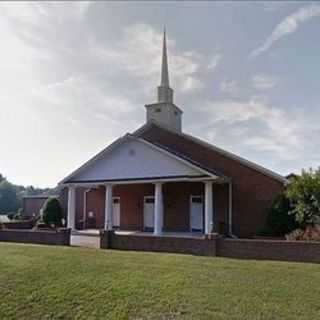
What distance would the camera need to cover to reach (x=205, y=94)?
76.4 ft

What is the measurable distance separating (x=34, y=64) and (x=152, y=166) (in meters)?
12.2

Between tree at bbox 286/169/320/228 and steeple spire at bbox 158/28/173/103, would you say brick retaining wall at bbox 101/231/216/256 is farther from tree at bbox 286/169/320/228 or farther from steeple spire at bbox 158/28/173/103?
steeple spire at bbox 158/28/173/103

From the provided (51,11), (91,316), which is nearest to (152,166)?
A: (91,316)

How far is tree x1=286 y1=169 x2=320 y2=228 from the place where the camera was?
56.9 feet

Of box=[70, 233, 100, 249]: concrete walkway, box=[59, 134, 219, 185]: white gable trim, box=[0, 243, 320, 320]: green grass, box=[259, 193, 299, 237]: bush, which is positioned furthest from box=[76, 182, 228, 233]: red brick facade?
box=[0, 243, 320, 320]: green grass

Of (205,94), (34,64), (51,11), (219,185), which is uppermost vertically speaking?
(205,94)

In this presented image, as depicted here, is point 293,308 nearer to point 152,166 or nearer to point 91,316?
point 91,316

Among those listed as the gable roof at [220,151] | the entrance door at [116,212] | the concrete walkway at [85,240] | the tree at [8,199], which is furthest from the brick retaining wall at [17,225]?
the tree at [8,199]

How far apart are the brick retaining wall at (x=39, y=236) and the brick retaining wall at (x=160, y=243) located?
2.09 metres

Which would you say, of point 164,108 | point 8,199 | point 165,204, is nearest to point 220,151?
point 165,204

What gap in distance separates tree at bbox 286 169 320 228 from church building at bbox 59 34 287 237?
3853mm

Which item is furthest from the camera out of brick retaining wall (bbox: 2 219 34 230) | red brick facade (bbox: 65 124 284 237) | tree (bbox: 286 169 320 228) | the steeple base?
the steeple base

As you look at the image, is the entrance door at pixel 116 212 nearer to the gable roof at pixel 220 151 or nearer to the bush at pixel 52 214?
the bush at pixel 52 214

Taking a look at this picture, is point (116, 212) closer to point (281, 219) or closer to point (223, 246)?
point (281, 219)
